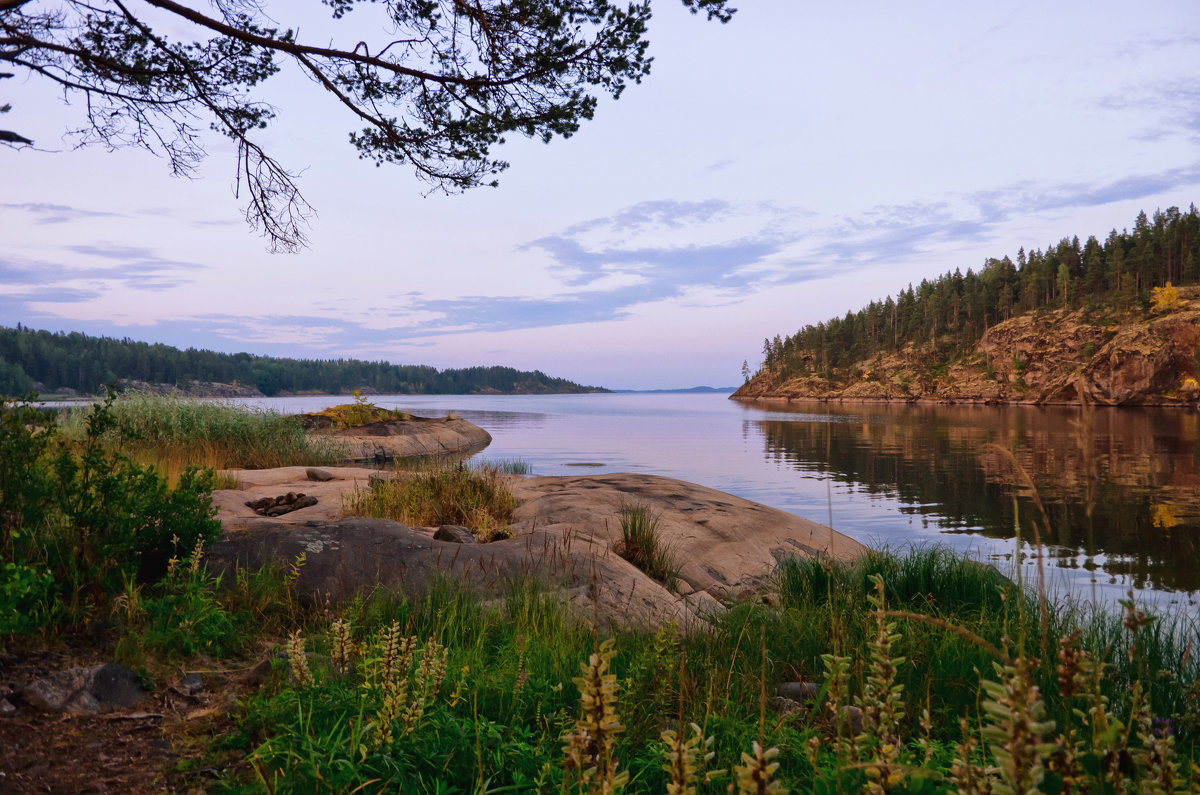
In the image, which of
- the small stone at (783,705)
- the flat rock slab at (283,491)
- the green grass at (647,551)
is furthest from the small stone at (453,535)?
the small stone at (783,705)

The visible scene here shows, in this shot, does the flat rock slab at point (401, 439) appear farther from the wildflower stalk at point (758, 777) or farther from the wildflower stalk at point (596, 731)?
Result: the wildflower stalk at point (758, 777)

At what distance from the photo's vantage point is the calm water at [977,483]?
385 inches

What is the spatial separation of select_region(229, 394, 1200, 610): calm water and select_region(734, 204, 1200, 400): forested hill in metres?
51.7

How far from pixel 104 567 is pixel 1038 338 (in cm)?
10234

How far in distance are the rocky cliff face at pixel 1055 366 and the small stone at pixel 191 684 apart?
179 ft

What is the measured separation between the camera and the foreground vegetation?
4.67 feet

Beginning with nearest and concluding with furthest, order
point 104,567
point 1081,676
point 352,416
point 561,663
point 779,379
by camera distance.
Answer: point 1081,676 → point 561,663 → point 104,567 → point 352,416 → point 779,379

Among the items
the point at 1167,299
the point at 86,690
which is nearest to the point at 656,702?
the point at 86,690

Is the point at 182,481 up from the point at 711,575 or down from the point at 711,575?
up

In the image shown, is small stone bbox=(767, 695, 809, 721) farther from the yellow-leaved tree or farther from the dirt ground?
the yellow-leaved tree

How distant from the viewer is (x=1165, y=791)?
3.95ft

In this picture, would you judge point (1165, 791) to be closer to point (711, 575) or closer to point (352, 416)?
point (711, 575)

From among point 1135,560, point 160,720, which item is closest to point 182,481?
point 160,720

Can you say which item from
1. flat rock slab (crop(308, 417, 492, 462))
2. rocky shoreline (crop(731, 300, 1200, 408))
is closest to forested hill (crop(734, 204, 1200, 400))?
rocky shoreline (crop(731, 300, 1200, 408))
